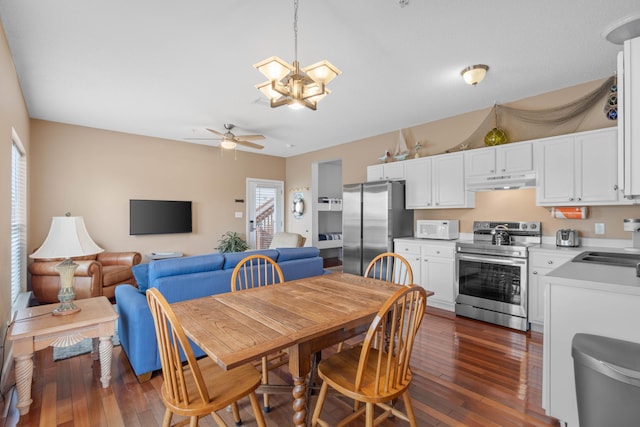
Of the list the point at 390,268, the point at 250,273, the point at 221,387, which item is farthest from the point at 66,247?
the point at 390,268

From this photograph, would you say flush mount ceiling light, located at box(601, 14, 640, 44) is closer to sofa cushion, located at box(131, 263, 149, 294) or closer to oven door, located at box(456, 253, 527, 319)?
oven door, located at box(456, 253, 527, 319)

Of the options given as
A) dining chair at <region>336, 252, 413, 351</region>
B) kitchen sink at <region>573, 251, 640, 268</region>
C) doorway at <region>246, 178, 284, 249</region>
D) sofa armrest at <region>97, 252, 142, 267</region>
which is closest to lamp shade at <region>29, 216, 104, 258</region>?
dining chair at <region>336, 252, 413, 351</region>

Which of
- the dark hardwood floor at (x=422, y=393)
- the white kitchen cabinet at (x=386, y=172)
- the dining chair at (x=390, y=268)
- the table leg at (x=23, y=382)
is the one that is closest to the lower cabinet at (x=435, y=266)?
the dining chair at (x=390, y=268)

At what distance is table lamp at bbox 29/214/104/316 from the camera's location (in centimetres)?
225

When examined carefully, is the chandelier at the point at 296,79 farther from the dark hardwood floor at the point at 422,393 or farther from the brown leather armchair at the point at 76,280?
the brown leather armchair at the point at 76,280

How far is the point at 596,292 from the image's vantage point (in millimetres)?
1637

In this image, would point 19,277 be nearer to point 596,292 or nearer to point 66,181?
point 66,181

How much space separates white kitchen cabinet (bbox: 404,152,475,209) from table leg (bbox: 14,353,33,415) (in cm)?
443

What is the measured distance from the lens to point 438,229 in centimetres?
434

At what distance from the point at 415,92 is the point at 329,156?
10.2 feet

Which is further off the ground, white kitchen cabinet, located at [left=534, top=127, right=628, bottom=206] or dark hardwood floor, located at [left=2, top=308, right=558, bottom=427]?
white kitchen cabinet, located at [left=534, top=127, right=628, bottom=206]

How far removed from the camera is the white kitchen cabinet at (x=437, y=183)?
13.6 feet

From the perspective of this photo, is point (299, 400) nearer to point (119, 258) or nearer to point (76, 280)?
point (76, 280)

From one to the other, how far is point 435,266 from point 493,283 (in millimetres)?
714
